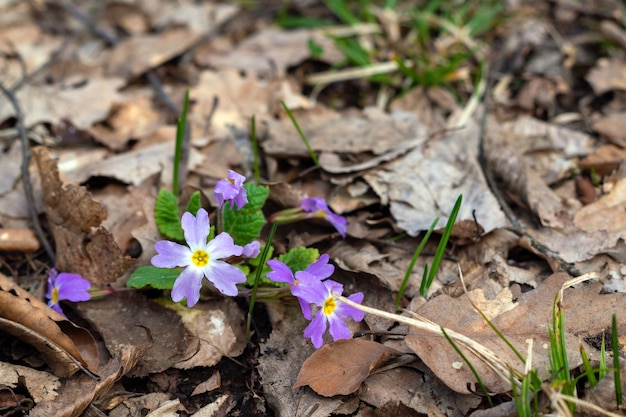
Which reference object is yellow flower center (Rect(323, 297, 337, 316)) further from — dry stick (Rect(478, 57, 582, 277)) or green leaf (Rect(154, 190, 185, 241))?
dry stick (Rect(478, 57, 582, 277))

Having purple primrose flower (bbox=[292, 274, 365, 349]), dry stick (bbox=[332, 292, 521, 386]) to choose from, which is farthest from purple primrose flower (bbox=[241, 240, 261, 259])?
dry stick (bbox=[332, 292, 521, 386])

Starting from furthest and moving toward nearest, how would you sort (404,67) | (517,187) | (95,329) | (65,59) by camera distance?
(65,59) → (404,67) → (517,187) → (95,329)

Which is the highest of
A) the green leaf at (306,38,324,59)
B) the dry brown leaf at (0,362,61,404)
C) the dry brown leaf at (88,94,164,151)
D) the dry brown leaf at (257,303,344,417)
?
the green leaf at (306,38,324,59)

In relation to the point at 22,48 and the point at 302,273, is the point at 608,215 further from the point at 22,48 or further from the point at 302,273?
the point at 22,48

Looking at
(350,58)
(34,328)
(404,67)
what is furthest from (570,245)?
(34,328)

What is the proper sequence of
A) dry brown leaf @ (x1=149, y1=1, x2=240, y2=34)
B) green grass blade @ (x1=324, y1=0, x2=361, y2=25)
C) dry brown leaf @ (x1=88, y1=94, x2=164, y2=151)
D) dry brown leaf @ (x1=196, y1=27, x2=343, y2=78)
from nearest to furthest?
dry brown leaf @ (x1=88, y1=94, x2=164, y2=151) → dry brown leaf @ (x1=196, y1=27, x2=343, y2=78) → green grass blade @ (x1=324, y1=0, x2=361, y2=25) → dry brown leaf @ (x1=149, y1=1, x2=240, y2=34)

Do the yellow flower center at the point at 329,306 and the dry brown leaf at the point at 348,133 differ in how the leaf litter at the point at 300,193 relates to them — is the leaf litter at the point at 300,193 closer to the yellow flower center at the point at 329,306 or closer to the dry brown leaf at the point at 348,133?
the dry brown leaf at the point at 348,133

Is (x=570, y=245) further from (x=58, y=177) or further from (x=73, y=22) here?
(x=73, y=22)
